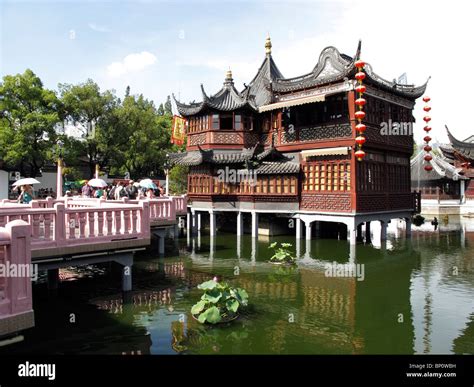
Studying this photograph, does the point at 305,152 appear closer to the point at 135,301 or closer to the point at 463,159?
the point at 135,301

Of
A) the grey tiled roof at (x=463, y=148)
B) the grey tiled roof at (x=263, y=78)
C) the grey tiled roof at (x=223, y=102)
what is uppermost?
the grey tiled roof at (x=263, y=78)

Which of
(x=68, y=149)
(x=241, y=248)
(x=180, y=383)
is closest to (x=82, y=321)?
(x=180, y=383)

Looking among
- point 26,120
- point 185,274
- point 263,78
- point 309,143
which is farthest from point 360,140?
point 26,120

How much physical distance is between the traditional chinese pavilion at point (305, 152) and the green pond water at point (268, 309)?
4186 mm

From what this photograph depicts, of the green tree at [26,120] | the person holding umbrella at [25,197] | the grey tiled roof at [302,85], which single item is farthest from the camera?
the green tree at [26,120]

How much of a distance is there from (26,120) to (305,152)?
23.2 metres

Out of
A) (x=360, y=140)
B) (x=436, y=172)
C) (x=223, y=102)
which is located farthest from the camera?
(x=436, y=172)

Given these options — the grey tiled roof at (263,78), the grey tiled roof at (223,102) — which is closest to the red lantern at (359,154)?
the grey tiled roof at (223,102)

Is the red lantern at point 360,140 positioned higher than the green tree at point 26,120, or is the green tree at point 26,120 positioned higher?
the green tree at point 26,120

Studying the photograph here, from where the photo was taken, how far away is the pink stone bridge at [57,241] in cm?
623

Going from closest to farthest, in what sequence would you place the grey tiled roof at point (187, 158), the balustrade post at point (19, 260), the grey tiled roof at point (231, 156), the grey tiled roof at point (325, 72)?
the balustrade post at point (19, 260), the grey tiled roof at point (325, 72), the grey tiled roof at point (231, 156), the grey tiled roof at point (187, 158)

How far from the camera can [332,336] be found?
30.8ft

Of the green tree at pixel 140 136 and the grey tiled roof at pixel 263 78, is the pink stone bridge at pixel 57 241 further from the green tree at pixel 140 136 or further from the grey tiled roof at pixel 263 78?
the green tree at pixel 140 136

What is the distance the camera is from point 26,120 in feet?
111
